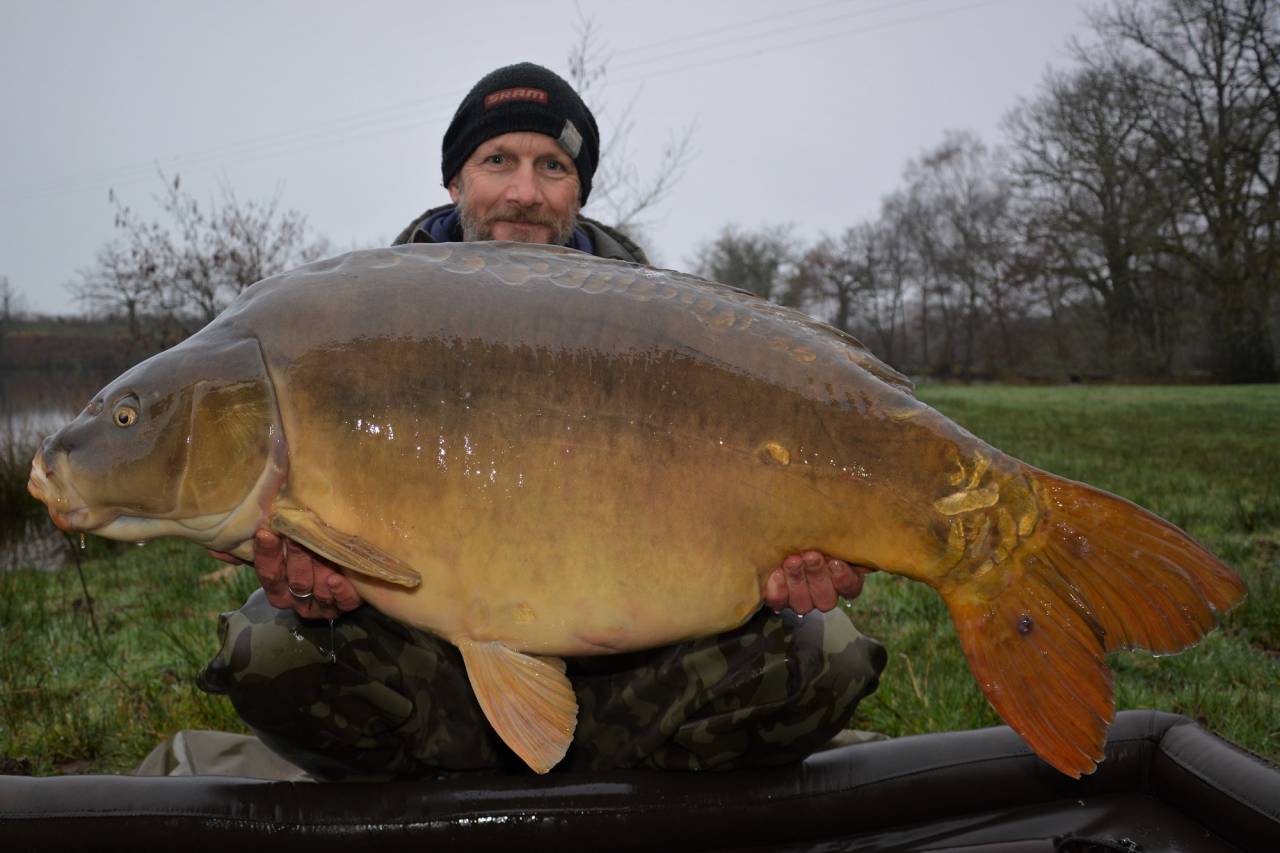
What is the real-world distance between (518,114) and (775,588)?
5.85 ft

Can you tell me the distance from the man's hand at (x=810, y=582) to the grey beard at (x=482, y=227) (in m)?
1.44

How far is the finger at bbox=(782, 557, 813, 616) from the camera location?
5.05 ft

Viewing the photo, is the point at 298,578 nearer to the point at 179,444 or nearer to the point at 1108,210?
the point at 179,444

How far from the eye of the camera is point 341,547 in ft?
4.52

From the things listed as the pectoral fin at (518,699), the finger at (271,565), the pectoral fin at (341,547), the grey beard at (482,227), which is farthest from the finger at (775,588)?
the grey beard at (482,227)

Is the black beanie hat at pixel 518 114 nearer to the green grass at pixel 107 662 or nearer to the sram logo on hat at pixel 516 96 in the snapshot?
the sram logo on hat at pixel 516 96

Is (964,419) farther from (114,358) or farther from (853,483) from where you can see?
(853,483)

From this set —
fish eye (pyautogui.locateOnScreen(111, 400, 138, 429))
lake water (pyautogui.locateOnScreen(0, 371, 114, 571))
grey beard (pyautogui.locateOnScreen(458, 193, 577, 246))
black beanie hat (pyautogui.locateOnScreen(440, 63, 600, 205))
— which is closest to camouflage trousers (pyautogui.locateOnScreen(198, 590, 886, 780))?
fish eye (pyautogui.locateOnScreen(111, 400, 138, 429))

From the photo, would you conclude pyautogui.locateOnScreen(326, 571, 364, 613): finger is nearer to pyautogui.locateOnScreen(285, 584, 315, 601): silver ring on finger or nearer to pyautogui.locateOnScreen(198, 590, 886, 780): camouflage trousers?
pyautogui.locateOnScreen(285, 584, 315, 601): silver ring on finger

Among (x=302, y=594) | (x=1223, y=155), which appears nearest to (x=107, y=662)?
(x=302, y=594)

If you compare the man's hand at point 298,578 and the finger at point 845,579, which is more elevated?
the man's hand at point 298,578

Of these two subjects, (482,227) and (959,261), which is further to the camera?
(959,261)

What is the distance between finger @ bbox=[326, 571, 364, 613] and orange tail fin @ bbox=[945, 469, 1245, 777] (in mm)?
978

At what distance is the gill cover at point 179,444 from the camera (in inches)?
55.9
